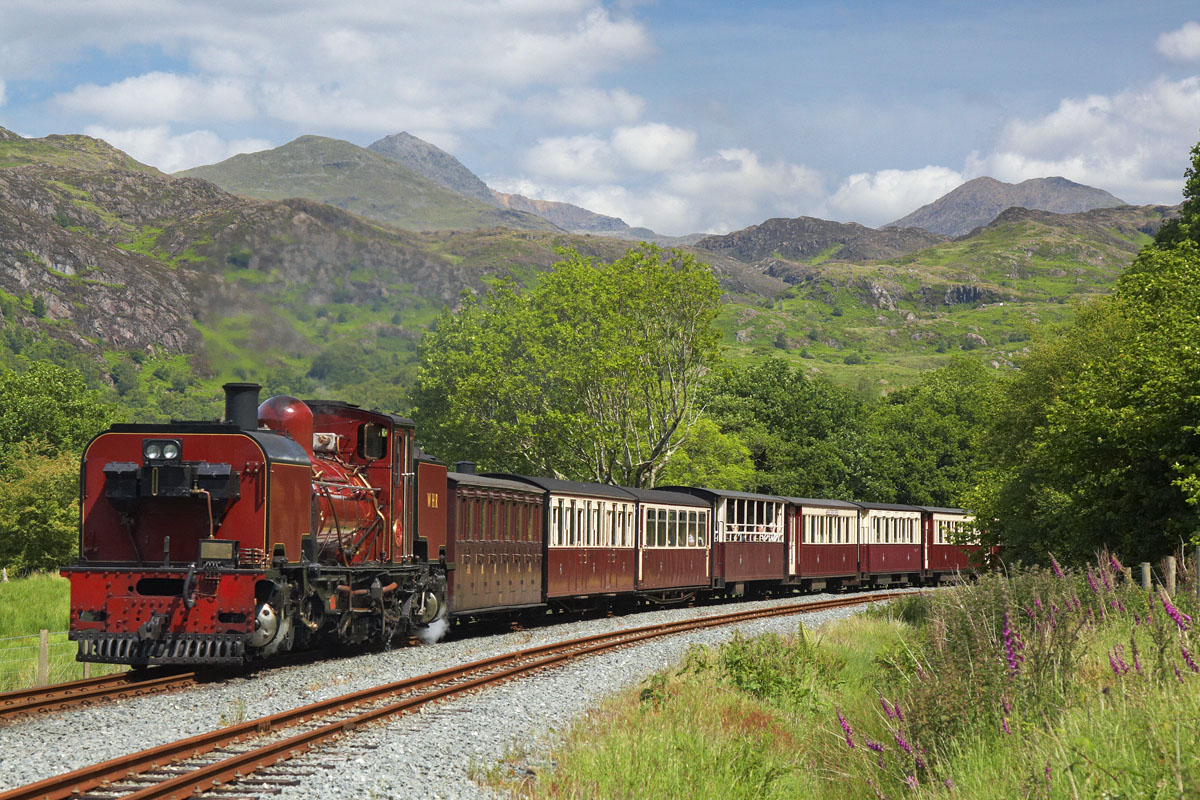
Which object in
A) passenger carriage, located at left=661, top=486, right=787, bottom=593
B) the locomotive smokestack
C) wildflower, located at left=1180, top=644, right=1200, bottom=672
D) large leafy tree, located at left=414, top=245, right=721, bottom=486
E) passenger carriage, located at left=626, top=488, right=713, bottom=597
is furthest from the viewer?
large leafy tree, located at left=414, top=245, right=721, bottom=486

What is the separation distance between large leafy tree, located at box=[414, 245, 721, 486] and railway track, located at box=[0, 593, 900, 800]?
31737 millimetres

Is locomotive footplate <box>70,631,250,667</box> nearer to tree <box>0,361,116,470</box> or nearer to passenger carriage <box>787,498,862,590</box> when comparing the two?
passenger carriage <box>787,498,862,590</box>

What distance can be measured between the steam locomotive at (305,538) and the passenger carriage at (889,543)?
Answer: 56.7ft

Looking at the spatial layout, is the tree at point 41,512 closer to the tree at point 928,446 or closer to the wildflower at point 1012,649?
the wildflower at point 1012,649

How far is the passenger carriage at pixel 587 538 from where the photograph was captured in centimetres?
2812

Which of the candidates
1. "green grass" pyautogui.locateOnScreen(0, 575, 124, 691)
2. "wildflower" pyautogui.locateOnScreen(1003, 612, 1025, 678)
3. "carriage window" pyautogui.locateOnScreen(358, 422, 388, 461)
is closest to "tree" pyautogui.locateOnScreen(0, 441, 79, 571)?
"green grass" pyautogui.locateOnScreen(0, 575, 124, 691)

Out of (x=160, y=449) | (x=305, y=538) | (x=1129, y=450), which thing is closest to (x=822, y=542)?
(x=1129, y=450)

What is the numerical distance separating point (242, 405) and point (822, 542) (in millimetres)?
29843

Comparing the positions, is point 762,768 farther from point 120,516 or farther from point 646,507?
point 646,507

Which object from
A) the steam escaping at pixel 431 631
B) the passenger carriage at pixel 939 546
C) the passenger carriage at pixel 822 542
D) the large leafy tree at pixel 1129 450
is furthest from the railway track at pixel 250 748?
the passenger carriage at pixel 939 546

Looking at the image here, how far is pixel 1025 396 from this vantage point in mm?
36969

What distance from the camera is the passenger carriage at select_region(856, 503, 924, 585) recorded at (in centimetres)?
A: 4735

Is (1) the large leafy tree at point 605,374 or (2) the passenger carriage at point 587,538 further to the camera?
A: (1) the large leafy tree at point 605,374

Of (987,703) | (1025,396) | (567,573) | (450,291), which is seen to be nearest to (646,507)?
(567,573)
